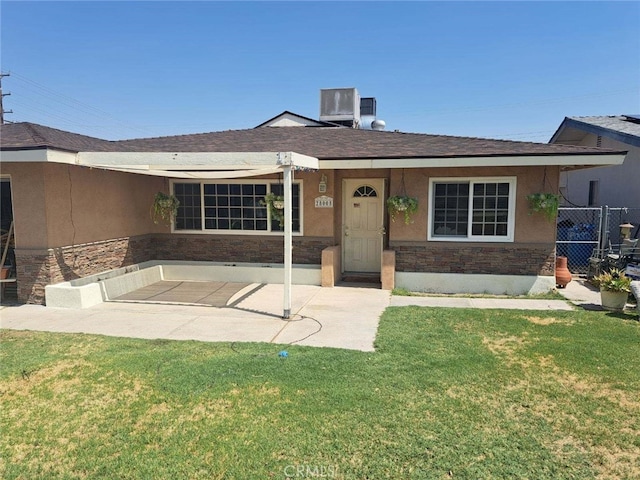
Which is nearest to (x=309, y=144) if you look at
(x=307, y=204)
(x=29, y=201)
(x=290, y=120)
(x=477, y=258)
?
(x=307, y=204)

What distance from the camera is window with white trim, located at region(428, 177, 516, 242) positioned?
30.3 feet

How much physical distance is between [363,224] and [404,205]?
1708 mm

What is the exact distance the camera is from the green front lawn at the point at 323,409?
10.9 ft

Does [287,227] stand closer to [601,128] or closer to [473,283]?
[473,283]

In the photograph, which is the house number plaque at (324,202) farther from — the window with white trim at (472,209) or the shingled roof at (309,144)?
the window with white trim at (472,209)

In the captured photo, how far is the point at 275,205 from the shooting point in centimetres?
987

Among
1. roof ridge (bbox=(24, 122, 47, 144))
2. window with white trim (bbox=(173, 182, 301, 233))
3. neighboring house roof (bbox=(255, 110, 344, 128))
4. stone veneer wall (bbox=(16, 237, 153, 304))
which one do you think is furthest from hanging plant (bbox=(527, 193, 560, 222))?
neighboring house roof (bbox=(255, 110, 344, 128))

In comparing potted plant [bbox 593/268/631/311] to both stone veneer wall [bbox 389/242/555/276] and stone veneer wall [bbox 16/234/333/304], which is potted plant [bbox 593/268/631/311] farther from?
stone veneer wall [bbox 16/234/333/304]

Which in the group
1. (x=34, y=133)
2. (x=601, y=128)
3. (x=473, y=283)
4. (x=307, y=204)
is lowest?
(x=473, y=283)

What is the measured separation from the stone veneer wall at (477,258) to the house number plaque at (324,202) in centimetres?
172

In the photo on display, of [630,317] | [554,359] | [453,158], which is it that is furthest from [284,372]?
[630,317]

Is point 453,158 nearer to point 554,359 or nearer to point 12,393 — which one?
point 554,359

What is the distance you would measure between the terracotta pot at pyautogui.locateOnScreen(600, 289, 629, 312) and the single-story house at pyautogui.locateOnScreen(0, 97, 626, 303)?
144cm

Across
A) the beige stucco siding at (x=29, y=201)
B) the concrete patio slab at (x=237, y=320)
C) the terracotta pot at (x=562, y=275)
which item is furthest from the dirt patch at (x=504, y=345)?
the beige stucco siding at (x=29, y=201)
